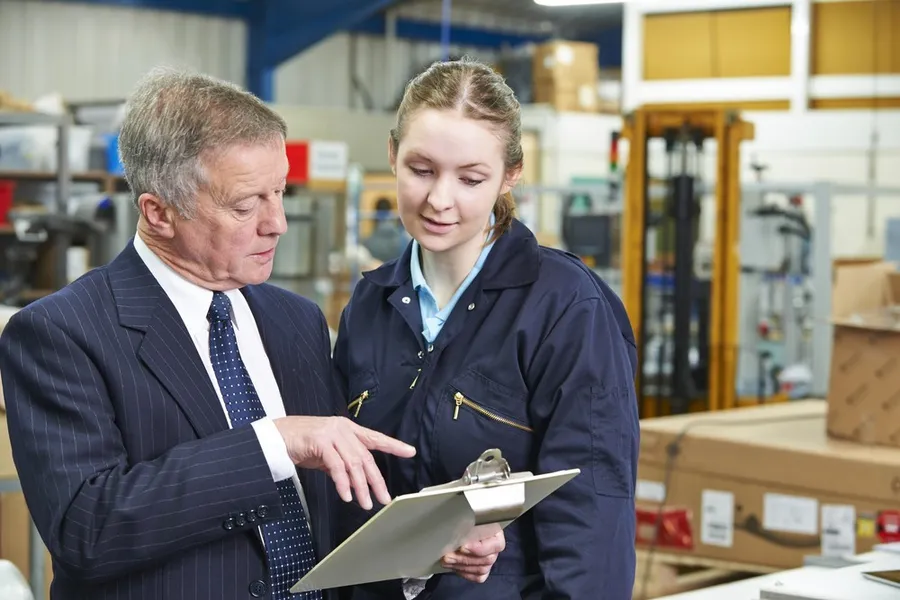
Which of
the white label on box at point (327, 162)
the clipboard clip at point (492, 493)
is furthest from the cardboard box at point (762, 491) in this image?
the white label on box at point (327, 162)

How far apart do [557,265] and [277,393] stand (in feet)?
1.41

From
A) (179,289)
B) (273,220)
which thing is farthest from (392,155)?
(179,289)

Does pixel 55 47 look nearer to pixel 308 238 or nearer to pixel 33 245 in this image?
pixel 308 238

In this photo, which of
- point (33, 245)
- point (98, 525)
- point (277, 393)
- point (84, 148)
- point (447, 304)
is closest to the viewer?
point (98, 525)

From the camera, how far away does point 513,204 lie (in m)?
1.74

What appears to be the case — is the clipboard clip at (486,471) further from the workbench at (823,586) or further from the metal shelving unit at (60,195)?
the metal shelving unit at (60,195)

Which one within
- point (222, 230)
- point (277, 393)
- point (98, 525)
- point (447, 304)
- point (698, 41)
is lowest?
point (98, 525)

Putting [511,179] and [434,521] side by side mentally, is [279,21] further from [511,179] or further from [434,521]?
[434,521]

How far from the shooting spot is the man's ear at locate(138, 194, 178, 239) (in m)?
1.45

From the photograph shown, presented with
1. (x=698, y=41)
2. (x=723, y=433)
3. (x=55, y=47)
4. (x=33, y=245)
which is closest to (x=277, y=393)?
(x=723, y=433)

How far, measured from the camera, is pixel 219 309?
1551 mm

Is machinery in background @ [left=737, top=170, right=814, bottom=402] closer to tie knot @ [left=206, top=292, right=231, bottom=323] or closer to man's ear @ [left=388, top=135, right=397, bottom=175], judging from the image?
man's ear @ [left=388, top=135, right=397, bottom=175]

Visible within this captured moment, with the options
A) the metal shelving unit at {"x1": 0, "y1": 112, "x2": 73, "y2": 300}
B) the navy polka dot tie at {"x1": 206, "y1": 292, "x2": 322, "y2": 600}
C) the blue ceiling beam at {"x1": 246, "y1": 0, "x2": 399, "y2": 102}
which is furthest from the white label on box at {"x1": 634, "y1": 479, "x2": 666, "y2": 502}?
the blue ceiling beam at {"x1": 246, "y1": 0, "x2": 399, "y2": 102}

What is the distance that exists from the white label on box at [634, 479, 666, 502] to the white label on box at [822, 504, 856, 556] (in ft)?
1.58
